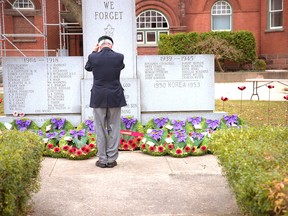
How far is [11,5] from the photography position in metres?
28.0

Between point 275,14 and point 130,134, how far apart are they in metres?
22.8

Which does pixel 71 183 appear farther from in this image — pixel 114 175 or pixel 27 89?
pixel 27 89

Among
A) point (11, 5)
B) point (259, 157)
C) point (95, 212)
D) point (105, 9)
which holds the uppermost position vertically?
point (11, 5)

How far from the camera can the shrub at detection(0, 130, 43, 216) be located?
3553mm

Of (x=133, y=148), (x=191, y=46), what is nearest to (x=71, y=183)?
(x=133, y=148)

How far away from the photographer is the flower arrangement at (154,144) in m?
7.58

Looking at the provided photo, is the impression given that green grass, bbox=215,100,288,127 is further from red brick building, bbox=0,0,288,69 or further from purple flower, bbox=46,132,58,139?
red brick building, bbox=0,0,288,69

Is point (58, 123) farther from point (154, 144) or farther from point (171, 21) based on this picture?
point (171, 21)

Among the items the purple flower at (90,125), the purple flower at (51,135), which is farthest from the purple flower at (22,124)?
the purple flower at (90,125)

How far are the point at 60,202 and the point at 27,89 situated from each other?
179 inches

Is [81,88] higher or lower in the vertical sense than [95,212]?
higher

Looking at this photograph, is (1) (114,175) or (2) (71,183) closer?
(2) (71,183)

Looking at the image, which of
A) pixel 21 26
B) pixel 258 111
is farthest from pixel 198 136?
pixel 21 26

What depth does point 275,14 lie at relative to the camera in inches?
1117
